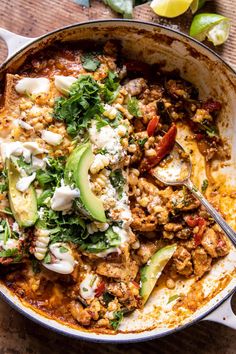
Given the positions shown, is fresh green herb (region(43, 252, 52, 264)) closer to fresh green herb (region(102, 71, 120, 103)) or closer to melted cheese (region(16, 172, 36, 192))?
melted cheese (region(16, 172, 36, 192))

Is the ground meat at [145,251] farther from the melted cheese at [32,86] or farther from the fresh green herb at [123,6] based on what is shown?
the fresh green herb at [123,6]

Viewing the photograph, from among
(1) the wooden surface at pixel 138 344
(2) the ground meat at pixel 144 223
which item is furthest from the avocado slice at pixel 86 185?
(1) the wooden surface at pixel 138 344

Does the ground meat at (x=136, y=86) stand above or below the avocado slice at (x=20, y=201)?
above

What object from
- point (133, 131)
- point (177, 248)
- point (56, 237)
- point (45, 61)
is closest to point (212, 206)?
point (177, 248)

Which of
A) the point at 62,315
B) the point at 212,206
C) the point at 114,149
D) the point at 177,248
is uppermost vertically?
the point at 114,149

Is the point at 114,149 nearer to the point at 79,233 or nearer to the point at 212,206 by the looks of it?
the point at 79,233

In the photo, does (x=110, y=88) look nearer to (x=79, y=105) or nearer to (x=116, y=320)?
(x=79, y=105)

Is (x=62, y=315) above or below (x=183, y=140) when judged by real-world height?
below
